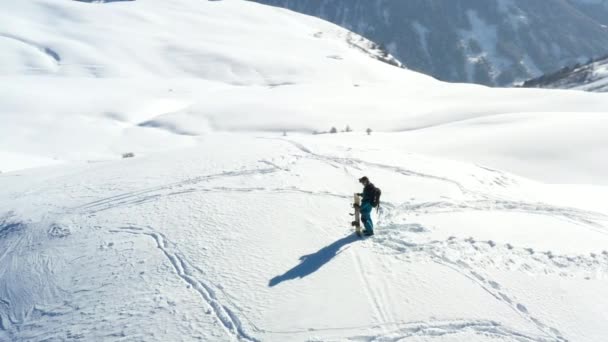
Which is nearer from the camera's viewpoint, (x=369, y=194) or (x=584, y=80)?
(x=369, y=194)

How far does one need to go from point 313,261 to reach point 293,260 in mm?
347

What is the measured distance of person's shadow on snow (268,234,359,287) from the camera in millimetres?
8222

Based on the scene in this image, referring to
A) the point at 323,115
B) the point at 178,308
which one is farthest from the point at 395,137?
the point at 178,308

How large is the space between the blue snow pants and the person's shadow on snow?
0.97 ft

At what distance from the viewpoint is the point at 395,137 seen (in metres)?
22.0

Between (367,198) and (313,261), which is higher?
(367,198)

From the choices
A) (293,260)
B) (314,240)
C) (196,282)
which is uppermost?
(314,240)

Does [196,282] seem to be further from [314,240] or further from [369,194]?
[369,194]

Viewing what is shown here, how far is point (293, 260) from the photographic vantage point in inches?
344

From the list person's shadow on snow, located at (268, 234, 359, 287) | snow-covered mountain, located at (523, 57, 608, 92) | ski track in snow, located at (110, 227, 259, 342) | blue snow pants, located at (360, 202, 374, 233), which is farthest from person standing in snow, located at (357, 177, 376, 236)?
snow-covered mountain, located at (523, 57, 608, 92)

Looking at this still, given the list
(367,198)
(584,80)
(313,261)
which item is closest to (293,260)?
(313,261)

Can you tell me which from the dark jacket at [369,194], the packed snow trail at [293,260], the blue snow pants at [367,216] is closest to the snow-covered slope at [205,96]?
the packed snow trail at [293,260]

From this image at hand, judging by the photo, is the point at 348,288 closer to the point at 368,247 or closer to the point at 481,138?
the point at 368,247

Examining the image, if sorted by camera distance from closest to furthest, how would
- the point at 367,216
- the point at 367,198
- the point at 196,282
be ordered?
the point at 196,282 → the point at 367,198 → the point at 367,216
